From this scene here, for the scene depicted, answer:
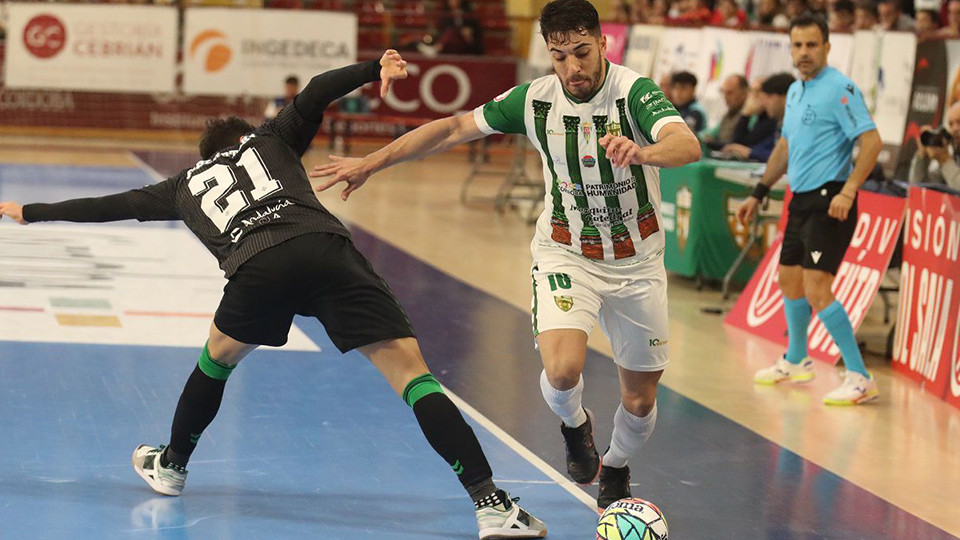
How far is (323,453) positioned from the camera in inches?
243

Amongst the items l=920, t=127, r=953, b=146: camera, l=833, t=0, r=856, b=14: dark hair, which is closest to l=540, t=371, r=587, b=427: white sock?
l=920, t=127, r=953, b=146: camera

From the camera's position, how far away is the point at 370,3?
1014 inches

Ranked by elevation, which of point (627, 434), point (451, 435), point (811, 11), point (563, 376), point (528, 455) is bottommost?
point (528, 455)

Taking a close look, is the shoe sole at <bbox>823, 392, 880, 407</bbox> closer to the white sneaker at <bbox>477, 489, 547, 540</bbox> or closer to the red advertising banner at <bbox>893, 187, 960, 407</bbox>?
the red advertising banner at <bbox>893, 187, 960, 407</bbox>

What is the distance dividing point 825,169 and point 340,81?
3.68m

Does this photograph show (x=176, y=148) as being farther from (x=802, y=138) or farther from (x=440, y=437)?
(x=440, y=437)

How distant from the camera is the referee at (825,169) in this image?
303 inches

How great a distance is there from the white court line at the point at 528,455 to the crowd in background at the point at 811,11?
22.3 ft

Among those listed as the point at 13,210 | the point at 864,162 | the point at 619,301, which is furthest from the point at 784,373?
the point at 13,210

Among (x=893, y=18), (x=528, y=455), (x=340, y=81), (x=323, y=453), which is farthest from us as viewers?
(x=893, y=18)

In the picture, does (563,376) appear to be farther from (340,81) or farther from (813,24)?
(813,24)

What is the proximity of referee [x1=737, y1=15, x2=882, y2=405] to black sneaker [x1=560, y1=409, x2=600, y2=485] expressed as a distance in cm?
268

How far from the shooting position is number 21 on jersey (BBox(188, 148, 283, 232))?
5102mm

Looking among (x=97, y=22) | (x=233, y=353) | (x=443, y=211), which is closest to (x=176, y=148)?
(x=97, y=22)
